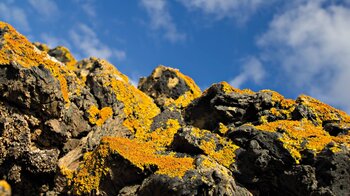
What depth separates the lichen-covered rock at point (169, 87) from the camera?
40.6 m

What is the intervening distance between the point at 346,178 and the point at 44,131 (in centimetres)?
2248

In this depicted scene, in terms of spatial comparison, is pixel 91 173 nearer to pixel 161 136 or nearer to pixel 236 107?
pixel 161 136

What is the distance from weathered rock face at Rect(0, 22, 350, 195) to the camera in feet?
80.7

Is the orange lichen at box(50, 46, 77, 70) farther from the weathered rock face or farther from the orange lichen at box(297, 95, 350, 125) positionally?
the orange lichen at box(297, 95, 350, 125)

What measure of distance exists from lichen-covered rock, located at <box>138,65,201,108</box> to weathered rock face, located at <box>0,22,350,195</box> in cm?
412

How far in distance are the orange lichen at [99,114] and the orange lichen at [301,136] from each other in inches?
530

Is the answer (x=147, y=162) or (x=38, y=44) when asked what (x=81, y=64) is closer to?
(x=38, y=44)

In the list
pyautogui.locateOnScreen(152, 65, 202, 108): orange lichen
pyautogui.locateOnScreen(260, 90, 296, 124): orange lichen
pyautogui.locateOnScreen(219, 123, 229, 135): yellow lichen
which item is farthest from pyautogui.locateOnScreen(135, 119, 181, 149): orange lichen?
pyautogui.locateOnScreen(260, 90, 296, 124): orange lichen

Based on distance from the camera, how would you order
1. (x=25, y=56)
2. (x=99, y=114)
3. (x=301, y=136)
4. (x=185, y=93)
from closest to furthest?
1. (x=301, y=136)
2. (x=25, y=56)
3. (x=99, y=114)
4. (x=185, y=93)

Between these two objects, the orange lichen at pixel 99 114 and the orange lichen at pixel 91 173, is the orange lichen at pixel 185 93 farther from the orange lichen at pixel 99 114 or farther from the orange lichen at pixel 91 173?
the orange lichen at pixel 91 173

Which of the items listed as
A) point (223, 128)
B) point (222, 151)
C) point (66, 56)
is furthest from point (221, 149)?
point (66, 56)

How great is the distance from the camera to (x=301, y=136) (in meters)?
27.2

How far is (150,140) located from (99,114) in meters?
5.19

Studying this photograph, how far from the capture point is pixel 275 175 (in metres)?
26.1
